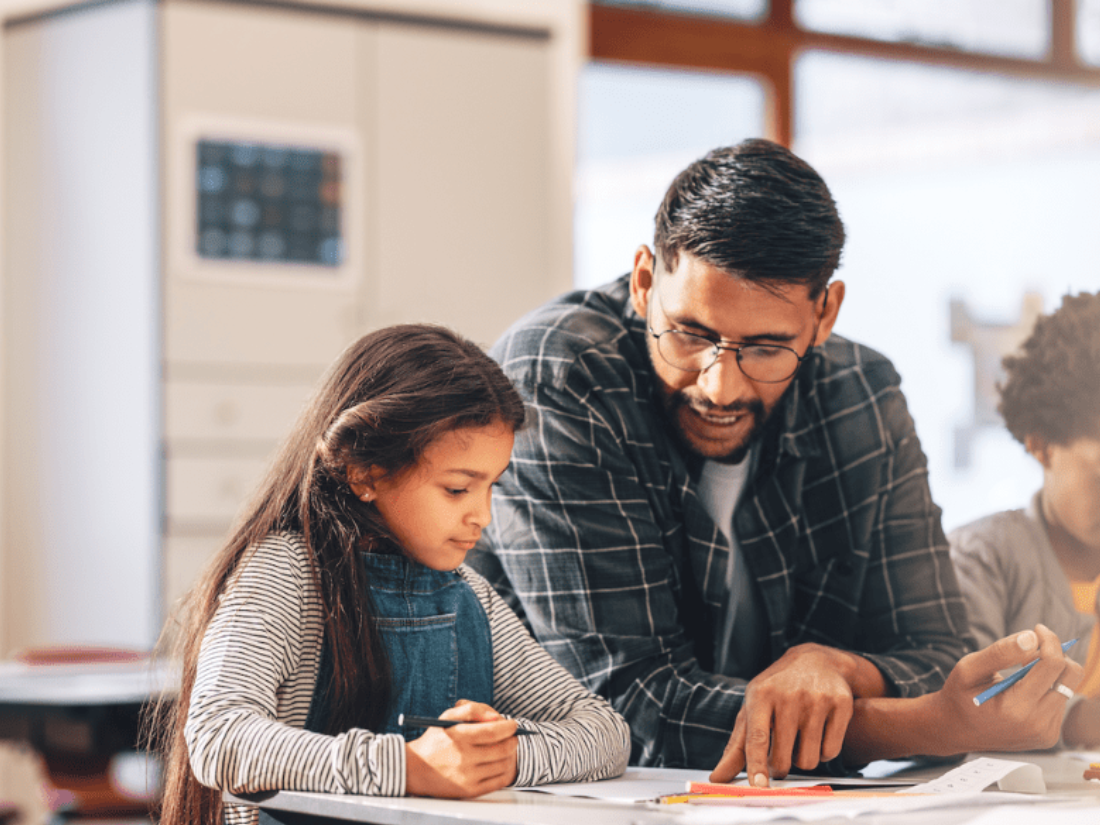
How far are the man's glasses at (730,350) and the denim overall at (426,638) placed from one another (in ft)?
1.08

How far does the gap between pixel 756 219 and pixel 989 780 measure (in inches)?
21.1

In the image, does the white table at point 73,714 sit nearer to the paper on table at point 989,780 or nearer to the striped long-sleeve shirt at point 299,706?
the striped long-sleeve shirt at point 299,706

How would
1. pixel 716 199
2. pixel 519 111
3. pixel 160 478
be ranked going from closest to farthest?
pixel 716 199 < pixel 160 478 < pixel 519 111

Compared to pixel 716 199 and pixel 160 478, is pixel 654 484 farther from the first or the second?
pixel 160 478

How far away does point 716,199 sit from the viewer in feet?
4.25

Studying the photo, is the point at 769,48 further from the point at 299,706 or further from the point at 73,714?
the point at 299,706

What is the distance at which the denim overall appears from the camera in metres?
1.14

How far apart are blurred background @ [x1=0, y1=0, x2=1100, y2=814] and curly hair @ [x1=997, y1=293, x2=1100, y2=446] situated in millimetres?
1325

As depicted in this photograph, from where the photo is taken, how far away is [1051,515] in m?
1.41

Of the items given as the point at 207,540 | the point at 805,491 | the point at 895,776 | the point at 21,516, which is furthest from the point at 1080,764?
the point at 21,516

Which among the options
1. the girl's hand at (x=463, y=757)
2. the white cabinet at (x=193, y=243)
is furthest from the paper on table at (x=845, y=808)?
the white cabinet at (x=193, y=243)

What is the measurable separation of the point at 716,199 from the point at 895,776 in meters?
0.55

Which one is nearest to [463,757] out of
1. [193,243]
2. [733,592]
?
[733,592]

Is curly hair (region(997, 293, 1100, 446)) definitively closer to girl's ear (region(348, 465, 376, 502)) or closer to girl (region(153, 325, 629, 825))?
girl (region(153, 325, 629, 825))
